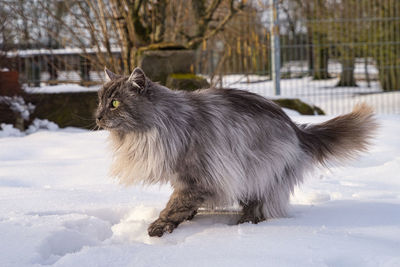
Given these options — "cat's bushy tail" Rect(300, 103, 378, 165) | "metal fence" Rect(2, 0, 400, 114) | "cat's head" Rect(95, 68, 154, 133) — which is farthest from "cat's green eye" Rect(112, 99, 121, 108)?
"metal fence" Rect(2, 0, 400, 114)

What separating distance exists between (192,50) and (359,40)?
345 cm

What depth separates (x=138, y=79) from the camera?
2607mm

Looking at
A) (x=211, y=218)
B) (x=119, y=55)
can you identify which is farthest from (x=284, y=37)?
(x=211, y=218)

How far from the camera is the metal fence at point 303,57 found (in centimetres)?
768

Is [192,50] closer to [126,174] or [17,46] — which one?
[17,46]

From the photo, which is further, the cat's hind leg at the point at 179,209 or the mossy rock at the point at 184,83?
the mossy rock at the point at 184,83

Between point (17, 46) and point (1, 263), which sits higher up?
point (17, 46)

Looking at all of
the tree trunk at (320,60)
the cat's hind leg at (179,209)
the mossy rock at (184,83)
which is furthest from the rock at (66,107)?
the cat's hind leg at (179,209)

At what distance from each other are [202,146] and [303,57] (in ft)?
20.2

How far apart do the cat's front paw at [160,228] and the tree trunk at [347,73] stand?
21.9 ft

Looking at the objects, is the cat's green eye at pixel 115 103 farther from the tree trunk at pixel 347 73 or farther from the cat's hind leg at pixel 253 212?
the tree trunk at pixel 347 73

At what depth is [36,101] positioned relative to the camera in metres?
7.11

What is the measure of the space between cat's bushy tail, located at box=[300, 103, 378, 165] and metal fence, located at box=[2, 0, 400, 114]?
14.0 feet

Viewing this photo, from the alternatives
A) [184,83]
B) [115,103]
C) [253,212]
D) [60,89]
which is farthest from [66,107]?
[253,212]
